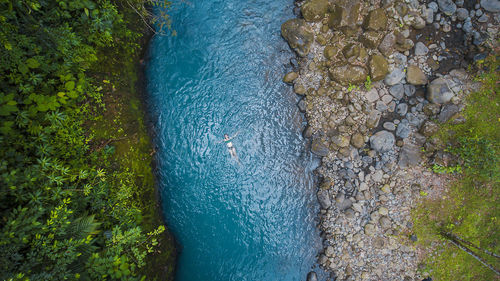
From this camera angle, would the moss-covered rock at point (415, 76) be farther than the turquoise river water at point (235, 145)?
No

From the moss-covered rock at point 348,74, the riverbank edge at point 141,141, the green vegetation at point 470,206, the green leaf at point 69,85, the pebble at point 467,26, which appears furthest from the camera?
the moss-covered rock at point 348,74

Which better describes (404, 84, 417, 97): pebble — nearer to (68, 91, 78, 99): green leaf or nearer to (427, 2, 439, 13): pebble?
(427, 2, 439, 13): pebble

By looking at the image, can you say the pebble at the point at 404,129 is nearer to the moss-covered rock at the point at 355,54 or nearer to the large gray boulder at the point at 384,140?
the large gray boulder at the point at 384,140

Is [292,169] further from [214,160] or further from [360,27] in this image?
[360,27]

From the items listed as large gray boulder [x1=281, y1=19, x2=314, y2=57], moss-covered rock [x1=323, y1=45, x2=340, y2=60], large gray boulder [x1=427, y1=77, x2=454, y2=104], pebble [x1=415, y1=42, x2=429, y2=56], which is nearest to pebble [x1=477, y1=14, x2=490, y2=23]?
pebble [x1=415, y1=42, x2=429, y2=56]

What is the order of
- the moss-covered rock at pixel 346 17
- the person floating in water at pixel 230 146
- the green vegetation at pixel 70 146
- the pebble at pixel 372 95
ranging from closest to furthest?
the green vegetation at pixel 70 146
the moss-covered rock at pixel 346 17
the pebble at pixel 372 95
the person floating in water at pixel 230 146

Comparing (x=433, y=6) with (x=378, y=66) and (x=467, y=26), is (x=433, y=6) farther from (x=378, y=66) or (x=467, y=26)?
(x=378, y=66)

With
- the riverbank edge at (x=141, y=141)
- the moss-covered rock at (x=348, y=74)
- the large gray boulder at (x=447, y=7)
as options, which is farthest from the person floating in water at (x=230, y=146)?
the large gray boulder at (x=447, y=7)
